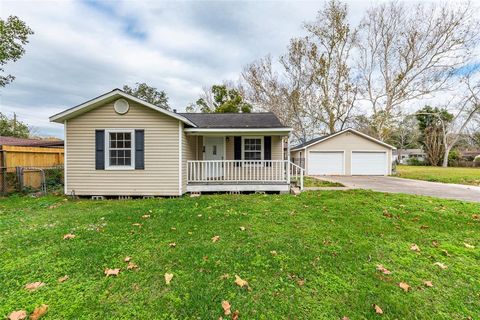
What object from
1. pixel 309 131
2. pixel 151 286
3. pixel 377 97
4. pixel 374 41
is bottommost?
pixel 151 286

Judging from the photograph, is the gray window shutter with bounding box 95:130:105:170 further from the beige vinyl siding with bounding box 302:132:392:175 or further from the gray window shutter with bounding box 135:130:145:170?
the beige vinyl siding with bounding box 302:132:392:175

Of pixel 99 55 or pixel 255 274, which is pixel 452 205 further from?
pixel 99 55

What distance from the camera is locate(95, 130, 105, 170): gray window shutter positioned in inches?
319

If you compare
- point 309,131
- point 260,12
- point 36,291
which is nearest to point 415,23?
point 309,131

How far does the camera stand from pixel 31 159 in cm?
1010

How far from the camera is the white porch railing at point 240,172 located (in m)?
9.10

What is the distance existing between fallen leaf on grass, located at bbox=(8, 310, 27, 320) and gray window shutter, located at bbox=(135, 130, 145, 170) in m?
6.09

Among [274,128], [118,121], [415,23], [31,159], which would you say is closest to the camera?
[118,121]

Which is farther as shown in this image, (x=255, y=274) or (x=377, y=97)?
(x=377, y=97)

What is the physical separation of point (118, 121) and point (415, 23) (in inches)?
1052

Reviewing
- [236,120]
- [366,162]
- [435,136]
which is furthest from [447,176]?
[435,136]

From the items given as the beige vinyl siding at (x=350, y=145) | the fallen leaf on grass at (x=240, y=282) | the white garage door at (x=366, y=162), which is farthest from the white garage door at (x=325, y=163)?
the fallen leaf on grass at (x=240, y=282)

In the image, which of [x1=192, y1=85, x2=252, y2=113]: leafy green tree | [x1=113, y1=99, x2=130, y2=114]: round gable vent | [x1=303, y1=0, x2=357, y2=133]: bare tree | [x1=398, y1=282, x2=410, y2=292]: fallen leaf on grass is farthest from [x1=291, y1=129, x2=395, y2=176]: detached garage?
[x1=398, y1=282, x2=410, y2=292]: fallen leaf on grass

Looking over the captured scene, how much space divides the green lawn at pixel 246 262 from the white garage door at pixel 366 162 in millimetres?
13629
